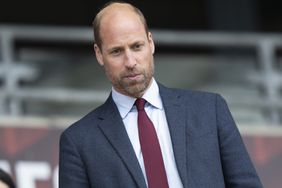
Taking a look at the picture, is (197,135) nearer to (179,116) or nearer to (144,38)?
(179,116)

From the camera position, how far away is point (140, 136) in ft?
11.3

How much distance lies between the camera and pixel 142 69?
3369mm

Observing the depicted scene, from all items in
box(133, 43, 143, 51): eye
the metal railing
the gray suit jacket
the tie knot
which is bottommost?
the gray suit jacket

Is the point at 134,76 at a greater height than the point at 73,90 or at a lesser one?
lesser

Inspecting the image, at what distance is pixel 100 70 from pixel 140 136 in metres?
6.67

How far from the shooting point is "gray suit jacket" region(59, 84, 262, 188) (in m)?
3.39

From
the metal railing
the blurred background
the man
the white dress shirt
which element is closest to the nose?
the man

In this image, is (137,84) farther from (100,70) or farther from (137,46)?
(100,70)

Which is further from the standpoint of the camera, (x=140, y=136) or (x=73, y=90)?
(x=73, y=90)

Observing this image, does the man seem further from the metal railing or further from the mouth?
the metal railing

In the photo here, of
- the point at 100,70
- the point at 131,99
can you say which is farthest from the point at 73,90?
the point at 131,99

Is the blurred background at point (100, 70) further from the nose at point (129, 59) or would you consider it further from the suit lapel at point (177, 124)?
the nose at point (129, 59)

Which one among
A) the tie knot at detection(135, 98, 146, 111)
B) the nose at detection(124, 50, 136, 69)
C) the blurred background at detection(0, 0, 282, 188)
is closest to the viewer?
the nose at detection(124, 50, 136, 69)

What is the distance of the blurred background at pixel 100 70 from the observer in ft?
21.9
